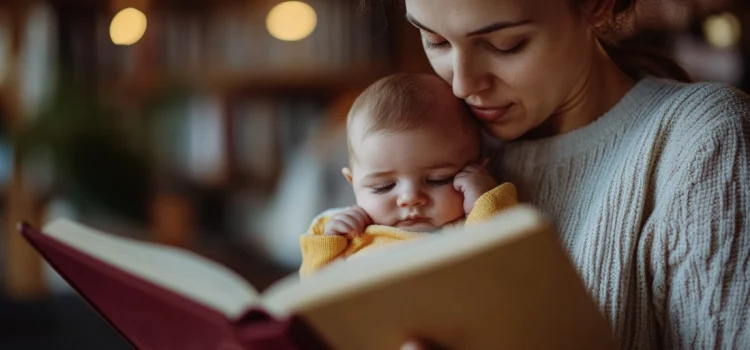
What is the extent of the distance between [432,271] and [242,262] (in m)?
2.51

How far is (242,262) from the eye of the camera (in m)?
3.04


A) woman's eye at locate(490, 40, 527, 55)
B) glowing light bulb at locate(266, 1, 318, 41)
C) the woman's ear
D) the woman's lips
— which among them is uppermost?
the woman's ear

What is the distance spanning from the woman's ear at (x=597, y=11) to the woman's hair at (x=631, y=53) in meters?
0.04

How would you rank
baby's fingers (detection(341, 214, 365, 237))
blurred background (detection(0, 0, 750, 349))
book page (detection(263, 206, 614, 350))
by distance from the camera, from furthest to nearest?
blurred background (detection(0, 0, 750, 349))
baby's fingers (detection(341, 214, 365, 237))
book page (detection(263, 206, 614, 350))

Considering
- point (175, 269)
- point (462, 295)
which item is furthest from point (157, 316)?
point (462, 295)

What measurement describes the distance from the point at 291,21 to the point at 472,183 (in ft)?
6.73

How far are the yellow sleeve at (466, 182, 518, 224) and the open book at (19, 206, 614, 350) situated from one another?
331mm

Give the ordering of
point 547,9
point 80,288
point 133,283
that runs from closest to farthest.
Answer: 1. point 133,283
2. point 80,288
3. point 547,9

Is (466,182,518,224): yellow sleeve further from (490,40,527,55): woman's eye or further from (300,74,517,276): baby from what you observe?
(490,40,527,55): woman's eye

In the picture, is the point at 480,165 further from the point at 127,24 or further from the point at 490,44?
the point at 127,24

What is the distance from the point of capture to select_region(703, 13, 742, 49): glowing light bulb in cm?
289

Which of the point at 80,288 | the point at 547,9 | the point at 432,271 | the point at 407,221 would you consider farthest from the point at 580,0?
the point at 80,288

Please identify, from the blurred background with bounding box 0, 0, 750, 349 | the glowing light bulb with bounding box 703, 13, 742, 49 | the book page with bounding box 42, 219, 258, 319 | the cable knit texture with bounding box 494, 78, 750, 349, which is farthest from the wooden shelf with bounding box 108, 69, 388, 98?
the book page with bounding box 42, 219, 258, 319

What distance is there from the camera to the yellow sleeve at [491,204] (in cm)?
103
